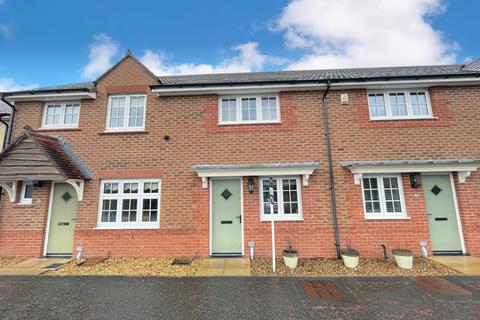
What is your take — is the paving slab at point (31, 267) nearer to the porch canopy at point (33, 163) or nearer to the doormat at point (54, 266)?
the doormat at point (54, 266)

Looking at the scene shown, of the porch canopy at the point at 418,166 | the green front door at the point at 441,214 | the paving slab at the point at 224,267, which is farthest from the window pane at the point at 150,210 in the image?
the green front door at the point at 441,214

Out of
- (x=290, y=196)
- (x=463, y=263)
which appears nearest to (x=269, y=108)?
(x=290, y=196)

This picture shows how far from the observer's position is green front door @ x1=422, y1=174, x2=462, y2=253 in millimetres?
6422

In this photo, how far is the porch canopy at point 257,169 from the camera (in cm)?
639

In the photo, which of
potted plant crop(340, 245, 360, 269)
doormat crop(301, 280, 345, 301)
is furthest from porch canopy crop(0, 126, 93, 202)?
potted plant crop(340, 245, 360, 269)

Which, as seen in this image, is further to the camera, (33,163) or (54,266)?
(33,163)

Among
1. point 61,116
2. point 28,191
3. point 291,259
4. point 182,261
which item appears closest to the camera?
point 291,259

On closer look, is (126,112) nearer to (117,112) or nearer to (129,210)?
(117,112)

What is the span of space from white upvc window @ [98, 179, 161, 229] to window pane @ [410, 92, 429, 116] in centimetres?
843

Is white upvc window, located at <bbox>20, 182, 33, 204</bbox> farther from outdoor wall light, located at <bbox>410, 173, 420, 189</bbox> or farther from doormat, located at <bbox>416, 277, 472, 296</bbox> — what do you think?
outdoor wall light, located at <bbox>410, 173, 420, 189</bbox>

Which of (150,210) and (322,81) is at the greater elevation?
(322,81)

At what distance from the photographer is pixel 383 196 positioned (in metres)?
6.69

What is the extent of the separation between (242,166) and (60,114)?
651 centimetres

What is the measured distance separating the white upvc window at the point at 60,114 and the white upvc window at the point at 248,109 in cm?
492
